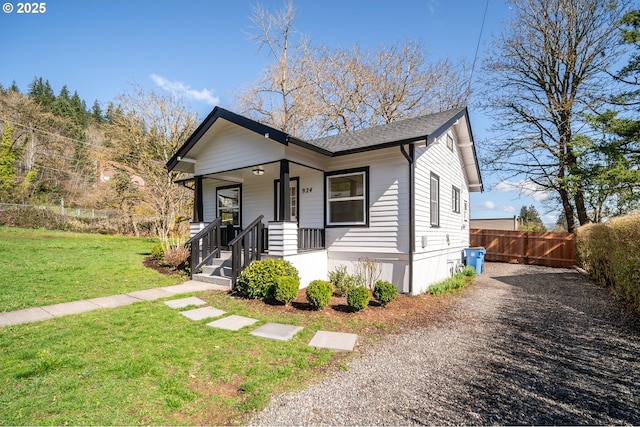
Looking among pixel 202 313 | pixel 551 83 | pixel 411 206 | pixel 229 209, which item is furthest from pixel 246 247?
pixel 551 83

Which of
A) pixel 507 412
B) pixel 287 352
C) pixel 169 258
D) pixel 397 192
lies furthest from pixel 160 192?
pixel 507 412

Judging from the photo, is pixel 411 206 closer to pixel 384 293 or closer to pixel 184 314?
pixel 384 293

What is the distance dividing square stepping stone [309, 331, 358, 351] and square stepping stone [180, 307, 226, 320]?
1999 millimetres

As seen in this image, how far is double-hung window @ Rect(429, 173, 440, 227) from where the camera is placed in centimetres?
868

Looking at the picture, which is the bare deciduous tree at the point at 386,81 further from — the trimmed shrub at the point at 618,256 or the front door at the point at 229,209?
the trimmed shrub at the point at 618,256

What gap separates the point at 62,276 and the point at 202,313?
16.3 ft

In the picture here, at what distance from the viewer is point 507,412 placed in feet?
8.50

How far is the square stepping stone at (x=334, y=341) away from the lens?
3.97 m

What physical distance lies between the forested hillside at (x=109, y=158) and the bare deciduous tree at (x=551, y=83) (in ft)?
61.5

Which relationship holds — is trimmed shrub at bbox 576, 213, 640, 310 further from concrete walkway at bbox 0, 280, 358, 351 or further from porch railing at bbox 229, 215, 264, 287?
porch railing at bbox 229, 215, 264, 287

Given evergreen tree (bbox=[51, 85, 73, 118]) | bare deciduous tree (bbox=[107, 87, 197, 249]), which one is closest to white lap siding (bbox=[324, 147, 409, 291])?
bare deciduous tree (bbox=[107, 87, 197, 249])

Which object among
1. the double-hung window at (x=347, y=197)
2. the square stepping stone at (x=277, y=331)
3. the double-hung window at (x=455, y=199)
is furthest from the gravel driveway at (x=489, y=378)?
the double-hung window at (x=455, y=199)

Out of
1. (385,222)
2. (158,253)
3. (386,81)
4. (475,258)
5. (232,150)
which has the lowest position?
(475,258)

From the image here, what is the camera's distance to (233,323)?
4785 mm
